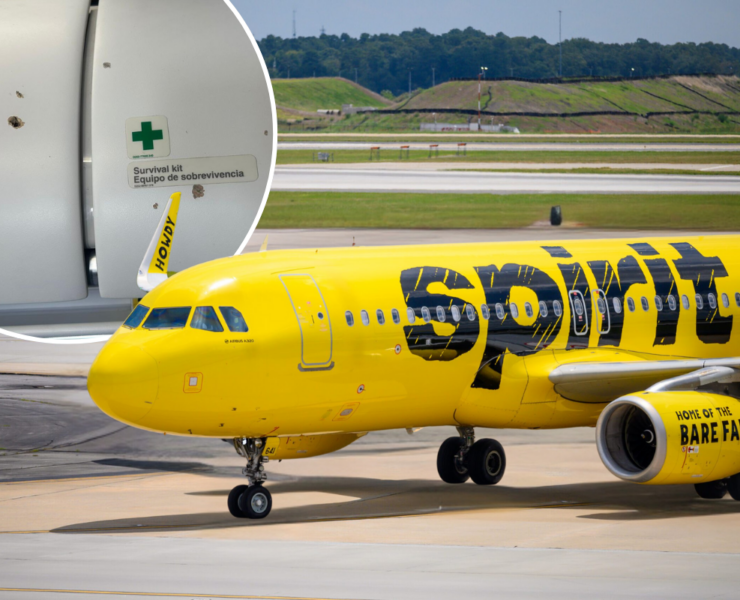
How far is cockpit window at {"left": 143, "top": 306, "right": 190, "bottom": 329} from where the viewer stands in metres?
14.5

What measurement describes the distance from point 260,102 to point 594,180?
5311 centimetres

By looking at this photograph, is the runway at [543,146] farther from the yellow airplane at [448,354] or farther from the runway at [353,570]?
the runway at [353,570]

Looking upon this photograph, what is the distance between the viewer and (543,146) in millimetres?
102000

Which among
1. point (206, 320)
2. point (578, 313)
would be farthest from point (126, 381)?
point (578, 313)

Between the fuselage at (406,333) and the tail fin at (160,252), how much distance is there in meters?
0.34

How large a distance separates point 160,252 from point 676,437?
7023mm

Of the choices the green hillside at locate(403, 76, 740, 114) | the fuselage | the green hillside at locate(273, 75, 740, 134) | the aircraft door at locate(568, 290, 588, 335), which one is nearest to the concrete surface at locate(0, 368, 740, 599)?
the fuselage

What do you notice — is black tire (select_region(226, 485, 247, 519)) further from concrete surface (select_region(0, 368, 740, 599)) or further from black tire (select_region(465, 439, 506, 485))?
black tire (select_region(465, 439, 506, 485))

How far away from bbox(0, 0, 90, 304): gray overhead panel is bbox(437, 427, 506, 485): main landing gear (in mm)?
7117

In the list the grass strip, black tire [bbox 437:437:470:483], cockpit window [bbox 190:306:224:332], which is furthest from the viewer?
the grass strip

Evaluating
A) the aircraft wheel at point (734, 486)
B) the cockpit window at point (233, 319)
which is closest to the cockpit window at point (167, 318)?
the cockpit window at point (233, 319)

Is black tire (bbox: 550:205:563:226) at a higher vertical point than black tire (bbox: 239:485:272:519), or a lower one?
higher

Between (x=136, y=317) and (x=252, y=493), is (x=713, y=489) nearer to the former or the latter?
(x=252, y=493)

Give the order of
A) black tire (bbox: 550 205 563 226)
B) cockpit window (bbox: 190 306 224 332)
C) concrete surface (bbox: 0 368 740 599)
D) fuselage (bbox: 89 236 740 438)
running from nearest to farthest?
1. concrete surface (bbox: 0 368 740 599)
2. fuselage (bbox: 89 236 740 438)
3. cockpit window (bbox: 190 306 224 332)
4. black tire (bbox: 550 205 563 226)
